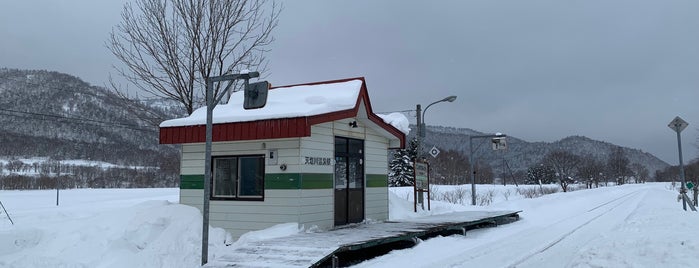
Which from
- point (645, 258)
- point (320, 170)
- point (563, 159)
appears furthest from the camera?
point (563, 159)

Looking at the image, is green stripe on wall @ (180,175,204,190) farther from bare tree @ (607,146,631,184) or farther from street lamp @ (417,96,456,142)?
bare tree @ (607,146,631,184)

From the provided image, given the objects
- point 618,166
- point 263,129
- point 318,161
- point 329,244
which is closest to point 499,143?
point 318,161

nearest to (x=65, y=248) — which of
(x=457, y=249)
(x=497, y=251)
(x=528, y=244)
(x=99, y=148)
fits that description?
(x=457, y=249)

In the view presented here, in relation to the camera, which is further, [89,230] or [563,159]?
[563,159]

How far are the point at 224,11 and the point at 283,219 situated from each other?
406 inches

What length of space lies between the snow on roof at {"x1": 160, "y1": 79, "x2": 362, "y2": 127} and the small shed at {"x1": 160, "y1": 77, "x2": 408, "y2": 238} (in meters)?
0.03

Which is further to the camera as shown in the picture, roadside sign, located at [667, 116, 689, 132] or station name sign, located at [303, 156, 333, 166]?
roadside sign, located at [667, 116, 689, 132]

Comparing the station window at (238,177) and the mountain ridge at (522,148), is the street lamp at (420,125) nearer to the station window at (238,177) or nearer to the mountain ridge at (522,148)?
the station window at (238,177)

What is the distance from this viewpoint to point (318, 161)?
11.9 m

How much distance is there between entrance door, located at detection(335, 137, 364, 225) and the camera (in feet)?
42.0

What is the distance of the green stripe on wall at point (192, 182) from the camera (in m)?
12.6

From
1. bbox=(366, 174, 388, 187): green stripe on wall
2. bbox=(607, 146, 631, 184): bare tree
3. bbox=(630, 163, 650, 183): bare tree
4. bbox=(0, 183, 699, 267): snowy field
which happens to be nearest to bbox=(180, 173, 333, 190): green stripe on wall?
bbox=(0, 183, 699, 267): snowy field

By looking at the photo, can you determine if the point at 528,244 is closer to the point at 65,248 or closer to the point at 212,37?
the point at 65,248

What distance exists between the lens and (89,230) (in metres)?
11.3
